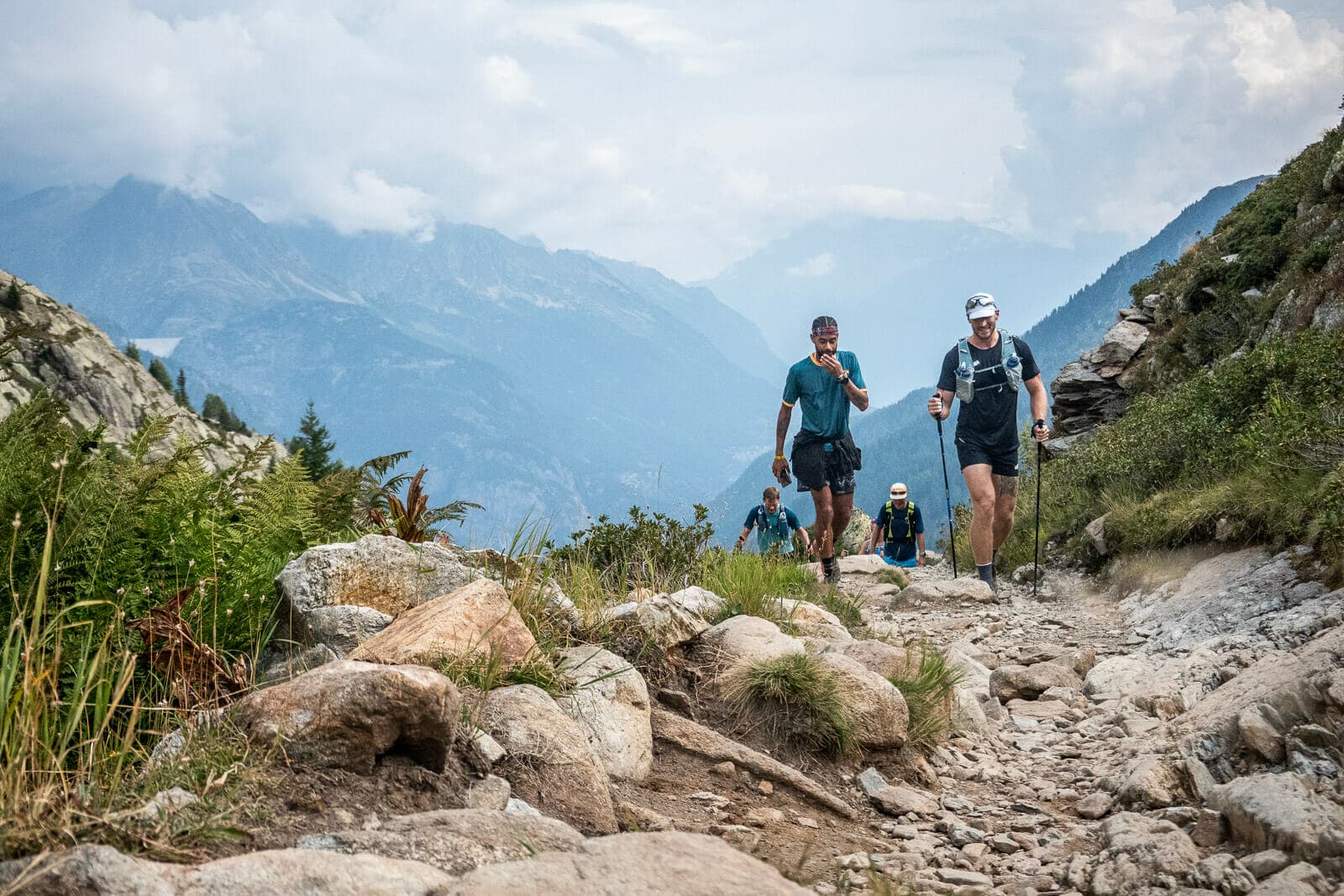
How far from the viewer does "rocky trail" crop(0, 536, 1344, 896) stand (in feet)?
8.34

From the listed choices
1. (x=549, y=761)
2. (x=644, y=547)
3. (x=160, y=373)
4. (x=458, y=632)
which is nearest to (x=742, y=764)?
(x=549, y=761)

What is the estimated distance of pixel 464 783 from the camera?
340cm

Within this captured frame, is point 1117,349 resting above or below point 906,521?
above

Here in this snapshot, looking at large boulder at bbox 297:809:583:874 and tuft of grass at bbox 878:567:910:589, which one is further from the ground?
tuft of grass at bbox 878:567:910:589

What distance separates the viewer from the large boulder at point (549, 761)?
3.69 metres

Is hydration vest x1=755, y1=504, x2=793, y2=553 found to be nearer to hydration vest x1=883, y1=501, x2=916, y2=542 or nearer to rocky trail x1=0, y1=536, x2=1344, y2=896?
hydration vest x1=883, y1=501, x2=916, y2=542

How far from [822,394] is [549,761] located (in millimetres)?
7019

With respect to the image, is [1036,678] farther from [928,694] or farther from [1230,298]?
[1230,298]

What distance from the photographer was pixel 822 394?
1033 centimetres

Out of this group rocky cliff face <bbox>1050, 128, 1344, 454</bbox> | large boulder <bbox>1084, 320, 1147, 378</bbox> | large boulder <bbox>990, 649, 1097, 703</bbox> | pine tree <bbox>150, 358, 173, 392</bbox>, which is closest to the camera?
large boulder <bbox>990, 649, 1097, 703</bbox>

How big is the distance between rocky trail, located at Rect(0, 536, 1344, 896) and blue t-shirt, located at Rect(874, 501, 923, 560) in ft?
25.5

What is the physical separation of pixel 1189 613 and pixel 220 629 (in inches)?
259

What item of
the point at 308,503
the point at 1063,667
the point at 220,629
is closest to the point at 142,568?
the point at 220,629

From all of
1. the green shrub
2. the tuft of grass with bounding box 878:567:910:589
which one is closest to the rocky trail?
the green shrub
